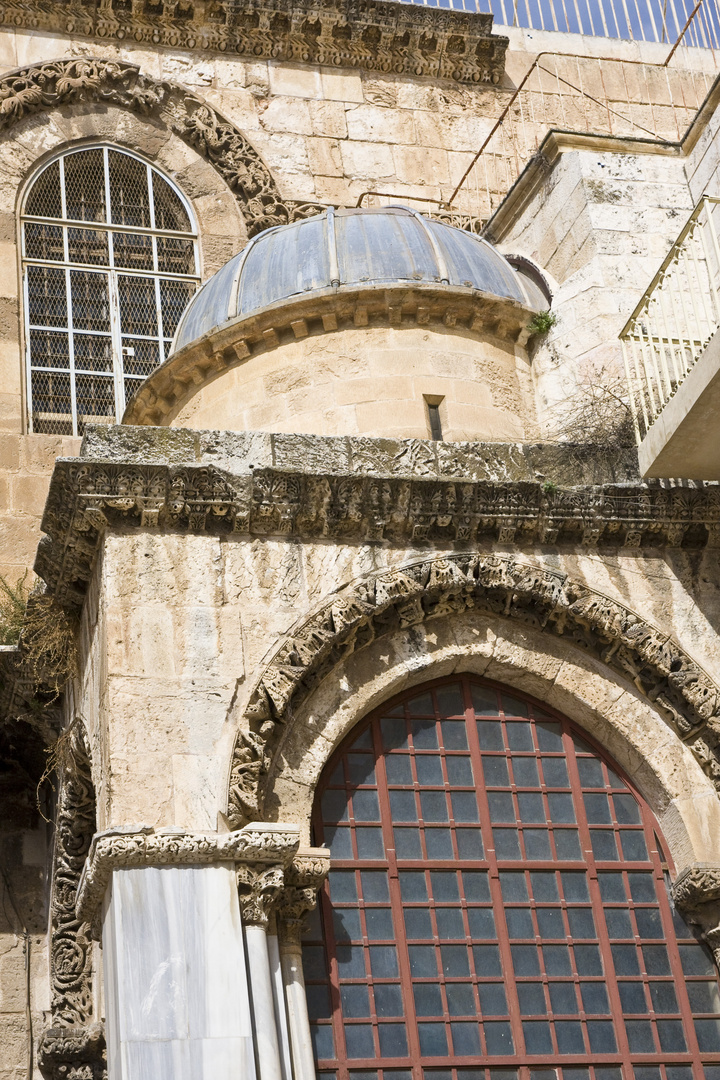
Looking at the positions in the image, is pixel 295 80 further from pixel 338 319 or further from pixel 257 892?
pixel 257 892

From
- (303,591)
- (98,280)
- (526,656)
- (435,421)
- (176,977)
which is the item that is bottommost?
(176,977)

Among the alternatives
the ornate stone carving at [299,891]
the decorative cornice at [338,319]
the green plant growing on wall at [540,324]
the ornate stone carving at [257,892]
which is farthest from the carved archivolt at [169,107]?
the ornate stone carving at [257,892]

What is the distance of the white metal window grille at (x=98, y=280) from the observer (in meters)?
14.0

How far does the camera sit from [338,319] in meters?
11.7

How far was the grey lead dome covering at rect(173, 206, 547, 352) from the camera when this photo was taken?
11.8 m

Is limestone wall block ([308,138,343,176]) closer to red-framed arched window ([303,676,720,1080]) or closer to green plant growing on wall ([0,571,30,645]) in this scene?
green plant growing on wall ([0,571,30,645])

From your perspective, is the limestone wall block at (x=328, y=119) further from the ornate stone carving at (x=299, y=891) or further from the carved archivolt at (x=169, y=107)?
the ornate stone carving at (x=299, y=891)

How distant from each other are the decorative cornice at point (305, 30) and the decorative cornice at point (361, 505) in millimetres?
7198

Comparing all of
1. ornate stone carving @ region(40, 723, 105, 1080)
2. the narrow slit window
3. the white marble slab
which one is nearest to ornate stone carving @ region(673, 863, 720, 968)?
the white marble slab

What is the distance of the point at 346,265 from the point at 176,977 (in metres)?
5.67

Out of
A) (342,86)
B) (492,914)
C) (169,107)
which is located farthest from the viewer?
(342,86)

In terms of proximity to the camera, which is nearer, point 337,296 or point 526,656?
point 526,656

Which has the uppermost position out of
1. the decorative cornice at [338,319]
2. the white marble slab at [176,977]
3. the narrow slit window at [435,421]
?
the decorative cornice at [338,319]

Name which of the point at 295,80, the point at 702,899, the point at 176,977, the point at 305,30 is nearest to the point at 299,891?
the point at 176,977
